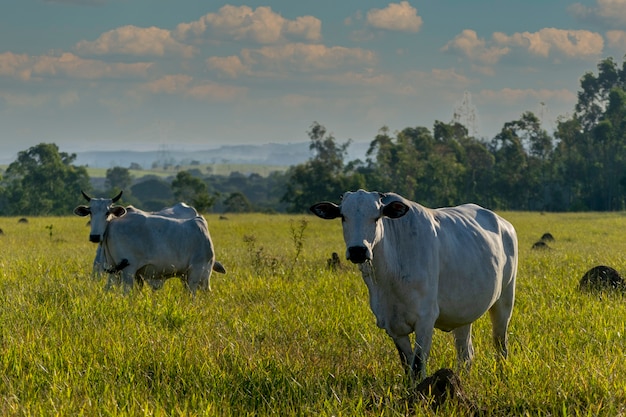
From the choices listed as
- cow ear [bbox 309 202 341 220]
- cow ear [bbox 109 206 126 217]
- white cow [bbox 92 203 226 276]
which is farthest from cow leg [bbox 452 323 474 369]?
cow ear [bbox 109 206 126 217]

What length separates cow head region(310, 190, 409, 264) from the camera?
6.24 meters

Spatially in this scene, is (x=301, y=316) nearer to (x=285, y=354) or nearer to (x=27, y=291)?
(x=285, y=354)

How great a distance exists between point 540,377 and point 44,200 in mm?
78507

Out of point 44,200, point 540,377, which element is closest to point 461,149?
point 44,200

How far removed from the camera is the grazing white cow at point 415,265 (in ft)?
21.2

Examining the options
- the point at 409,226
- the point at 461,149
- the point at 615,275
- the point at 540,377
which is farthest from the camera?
the point at 461,149

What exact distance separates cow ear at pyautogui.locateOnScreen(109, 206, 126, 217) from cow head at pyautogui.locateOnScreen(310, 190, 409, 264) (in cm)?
660

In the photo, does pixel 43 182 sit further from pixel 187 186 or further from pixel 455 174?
pixel 455 174

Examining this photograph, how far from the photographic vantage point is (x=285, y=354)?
7562mm

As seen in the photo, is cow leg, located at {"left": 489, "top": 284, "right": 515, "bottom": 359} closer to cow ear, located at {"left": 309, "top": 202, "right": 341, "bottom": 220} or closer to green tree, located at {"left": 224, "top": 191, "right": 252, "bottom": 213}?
cow ear, located at {"left": 309, "top": 202, "right": 341, "bottom": 220}

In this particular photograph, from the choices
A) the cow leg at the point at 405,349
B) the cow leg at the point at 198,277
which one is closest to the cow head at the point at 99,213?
the cow leg at the point at 198,277

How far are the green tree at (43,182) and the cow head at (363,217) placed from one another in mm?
76337

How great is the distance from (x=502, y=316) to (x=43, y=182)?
266 feet

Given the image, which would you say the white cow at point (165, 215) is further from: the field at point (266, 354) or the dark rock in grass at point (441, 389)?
the dark rock in grass at point (441, 389)
